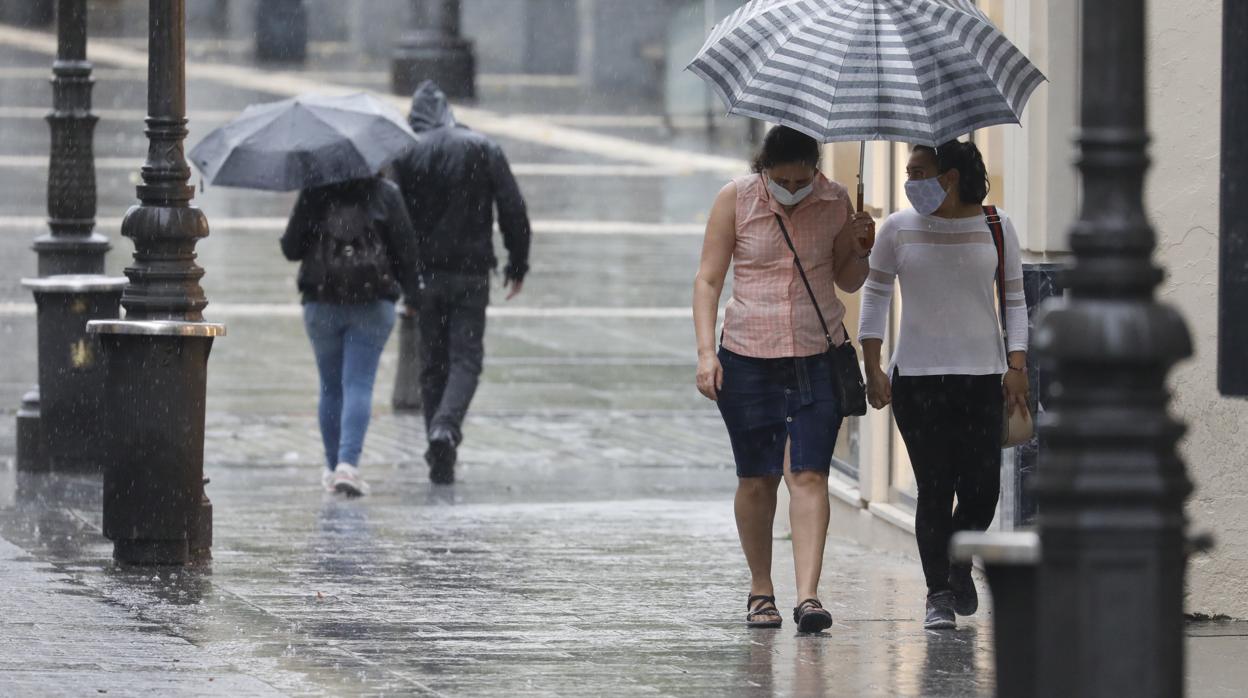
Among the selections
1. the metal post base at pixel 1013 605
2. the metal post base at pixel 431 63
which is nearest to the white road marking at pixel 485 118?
Answer: the metal post base at pixel 431 63

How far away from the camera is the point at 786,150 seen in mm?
7164

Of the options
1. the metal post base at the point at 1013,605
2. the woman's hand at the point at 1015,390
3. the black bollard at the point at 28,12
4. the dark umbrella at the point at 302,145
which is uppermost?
the black bollard at the point at 28,12

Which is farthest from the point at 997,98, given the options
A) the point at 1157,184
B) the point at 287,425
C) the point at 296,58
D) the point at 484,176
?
the point at 296,58

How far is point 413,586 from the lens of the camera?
26.7ft

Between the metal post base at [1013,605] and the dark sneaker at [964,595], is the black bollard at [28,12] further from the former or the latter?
the metal post base at [1013,605]

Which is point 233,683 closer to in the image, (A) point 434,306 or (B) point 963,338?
(B) point 963,338

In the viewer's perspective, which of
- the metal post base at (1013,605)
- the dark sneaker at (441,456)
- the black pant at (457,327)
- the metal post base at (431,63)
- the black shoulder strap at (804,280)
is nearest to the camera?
the metal post base at (1013,605)

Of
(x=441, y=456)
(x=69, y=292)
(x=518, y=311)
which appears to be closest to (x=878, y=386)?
(x=441, y=456)

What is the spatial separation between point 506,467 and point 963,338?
509cm

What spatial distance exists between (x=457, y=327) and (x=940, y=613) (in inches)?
178

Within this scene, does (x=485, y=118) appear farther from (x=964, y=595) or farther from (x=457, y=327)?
(x=964, y=595)

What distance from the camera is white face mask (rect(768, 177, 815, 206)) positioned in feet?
23.5

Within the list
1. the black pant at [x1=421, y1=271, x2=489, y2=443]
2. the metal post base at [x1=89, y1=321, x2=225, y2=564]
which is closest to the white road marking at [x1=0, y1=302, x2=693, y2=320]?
the black pant at [x1=421, y1=271, x2=489, y2=443]

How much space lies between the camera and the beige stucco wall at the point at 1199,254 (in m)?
7.26
